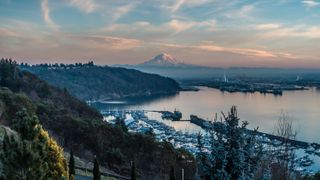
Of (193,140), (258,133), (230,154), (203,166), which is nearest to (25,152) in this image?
(203,166)

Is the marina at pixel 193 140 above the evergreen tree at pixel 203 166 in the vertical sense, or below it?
below

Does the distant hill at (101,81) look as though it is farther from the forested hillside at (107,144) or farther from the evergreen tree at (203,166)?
the evergreen tree at (203,166)

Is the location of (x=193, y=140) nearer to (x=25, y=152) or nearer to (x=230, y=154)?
(x=25, y=152)

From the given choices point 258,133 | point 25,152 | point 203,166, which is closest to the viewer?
point 203,166

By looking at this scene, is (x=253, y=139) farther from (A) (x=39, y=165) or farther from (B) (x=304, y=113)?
(B) (x=304, y=113)

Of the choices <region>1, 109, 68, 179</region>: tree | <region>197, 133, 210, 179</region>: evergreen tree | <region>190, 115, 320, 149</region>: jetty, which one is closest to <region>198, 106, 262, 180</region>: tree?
→ <region>197, 133, 210, 179</region>: evergreen tree

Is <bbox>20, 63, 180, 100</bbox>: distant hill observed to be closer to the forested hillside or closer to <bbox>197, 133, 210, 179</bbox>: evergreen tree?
the forested hillside

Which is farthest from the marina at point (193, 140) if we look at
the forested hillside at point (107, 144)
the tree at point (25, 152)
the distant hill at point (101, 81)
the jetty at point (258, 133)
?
the distant hill at point (101, 81)

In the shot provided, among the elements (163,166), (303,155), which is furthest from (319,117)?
(163,166)
